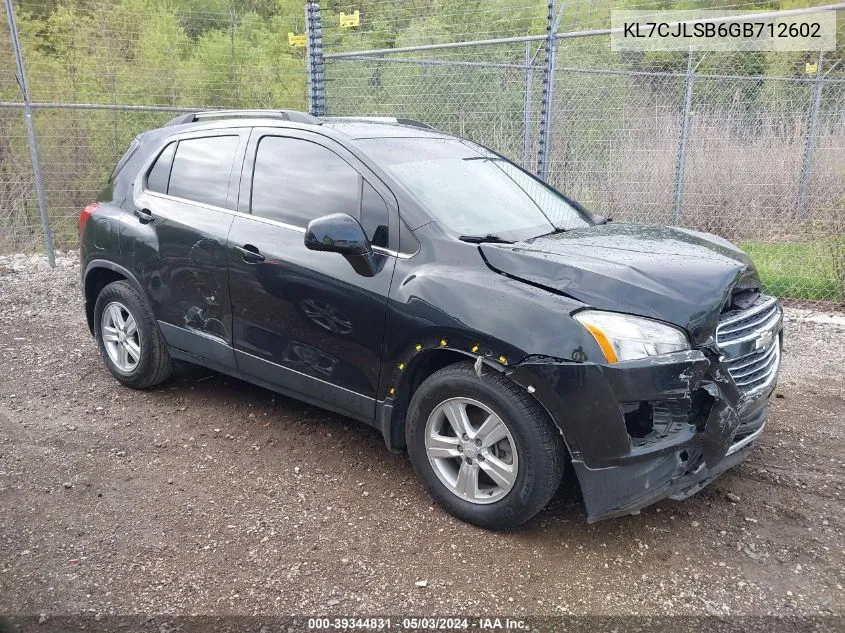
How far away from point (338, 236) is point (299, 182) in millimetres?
723

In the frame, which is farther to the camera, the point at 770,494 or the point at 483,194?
the point at 483,194

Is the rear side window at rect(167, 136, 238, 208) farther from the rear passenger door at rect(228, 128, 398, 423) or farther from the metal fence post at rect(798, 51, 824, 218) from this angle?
the metal fence post at rect(798, 51, 824, 218)

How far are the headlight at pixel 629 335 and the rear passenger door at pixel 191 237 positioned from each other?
84.7 inches

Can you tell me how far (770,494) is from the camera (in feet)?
11.2

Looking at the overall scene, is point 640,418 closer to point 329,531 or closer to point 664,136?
point 329,531

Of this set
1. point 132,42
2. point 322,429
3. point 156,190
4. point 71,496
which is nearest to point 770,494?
point 322,429

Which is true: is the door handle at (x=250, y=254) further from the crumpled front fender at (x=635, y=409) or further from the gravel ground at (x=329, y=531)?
the crumpled front fender at (x=635, y=409)

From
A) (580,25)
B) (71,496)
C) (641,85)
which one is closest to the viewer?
(71,496)

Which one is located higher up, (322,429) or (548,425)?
(548,425)

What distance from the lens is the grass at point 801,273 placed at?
22.8 ft

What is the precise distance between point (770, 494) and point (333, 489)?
2.21m

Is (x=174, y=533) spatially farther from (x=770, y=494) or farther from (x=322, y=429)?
(x=770, y=494)

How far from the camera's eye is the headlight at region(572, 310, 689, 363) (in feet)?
8.83

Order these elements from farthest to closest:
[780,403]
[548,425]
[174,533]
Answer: [780,403] < [174,533] < [548,425]
